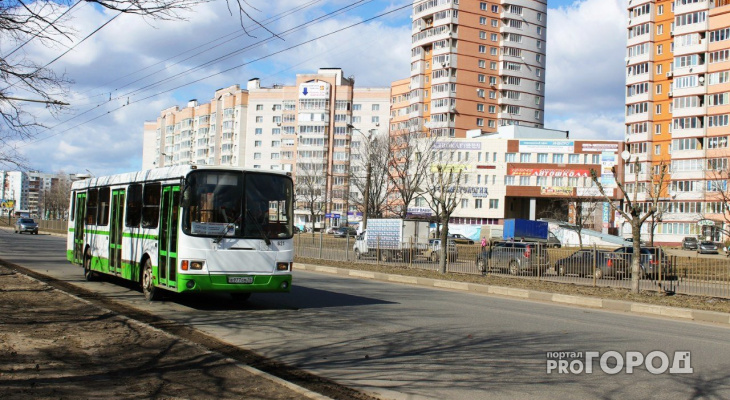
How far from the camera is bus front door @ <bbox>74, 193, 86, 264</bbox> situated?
18781 millimetres

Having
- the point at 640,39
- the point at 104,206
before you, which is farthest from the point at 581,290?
the point at 640,39

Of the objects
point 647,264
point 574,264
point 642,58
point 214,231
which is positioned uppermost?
point 642,58

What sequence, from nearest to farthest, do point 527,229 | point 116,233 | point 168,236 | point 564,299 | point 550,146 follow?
point 168,236 < point 116,233 < point 564,299 < point 527,229 < point 550,146

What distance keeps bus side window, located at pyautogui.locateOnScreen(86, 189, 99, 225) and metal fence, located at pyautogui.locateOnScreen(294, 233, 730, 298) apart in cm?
1395

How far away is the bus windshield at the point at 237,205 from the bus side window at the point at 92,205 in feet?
21.2

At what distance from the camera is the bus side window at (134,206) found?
1475cm

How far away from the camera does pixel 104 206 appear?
17.1 metres

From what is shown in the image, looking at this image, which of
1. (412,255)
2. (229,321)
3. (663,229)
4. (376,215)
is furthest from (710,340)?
(663,229)

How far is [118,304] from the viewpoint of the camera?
520 inches

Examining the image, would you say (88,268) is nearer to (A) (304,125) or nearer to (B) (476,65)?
(B) (476,65)

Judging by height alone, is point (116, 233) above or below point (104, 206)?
below

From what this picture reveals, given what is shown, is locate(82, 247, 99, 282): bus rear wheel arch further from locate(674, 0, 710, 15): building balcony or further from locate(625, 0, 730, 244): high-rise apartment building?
locate(674, 0, 710, 15): building balcony

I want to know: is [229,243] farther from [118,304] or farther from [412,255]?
[412,255]

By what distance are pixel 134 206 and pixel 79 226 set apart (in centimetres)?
500
